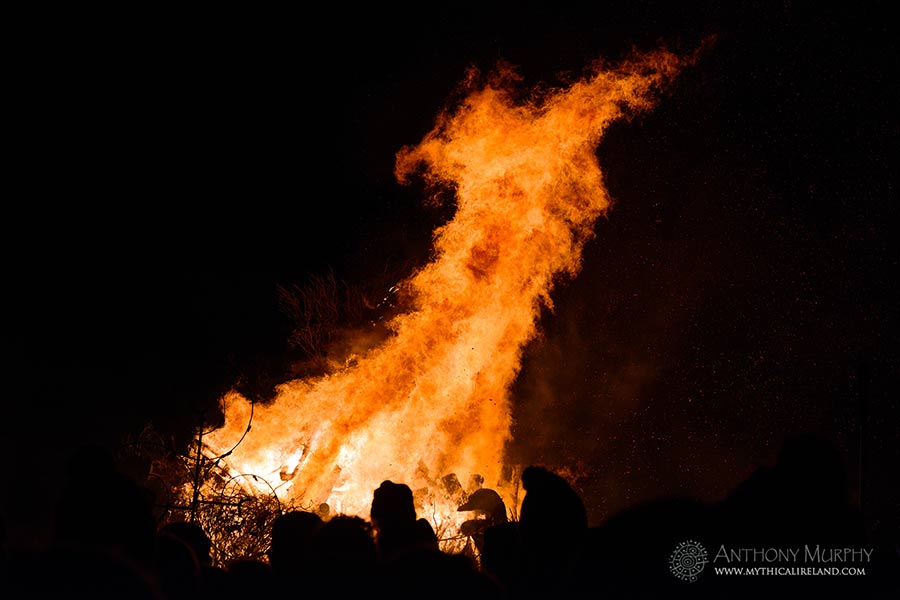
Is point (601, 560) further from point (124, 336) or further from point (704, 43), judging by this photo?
point (124, 336)

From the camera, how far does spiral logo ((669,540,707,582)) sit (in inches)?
132

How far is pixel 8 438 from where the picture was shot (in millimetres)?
11531

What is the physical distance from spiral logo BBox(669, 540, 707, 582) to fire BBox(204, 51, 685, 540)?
6351 millimetres

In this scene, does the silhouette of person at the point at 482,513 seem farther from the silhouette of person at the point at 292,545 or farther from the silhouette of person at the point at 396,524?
the silhouette of person at the point at 292,545

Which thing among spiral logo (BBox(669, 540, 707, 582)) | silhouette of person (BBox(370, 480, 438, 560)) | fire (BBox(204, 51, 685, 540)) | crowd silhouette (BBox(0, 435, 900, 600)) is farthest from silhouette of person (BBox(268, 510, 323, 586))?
fire (BBox(204, 51, 685, 540))

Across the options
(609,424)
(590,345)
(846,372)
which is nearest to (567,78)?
(590,345)

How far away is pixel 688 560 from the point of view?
3.44m

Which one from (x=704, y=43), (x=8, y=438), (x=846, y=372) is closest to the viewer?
(x=704, y=43)

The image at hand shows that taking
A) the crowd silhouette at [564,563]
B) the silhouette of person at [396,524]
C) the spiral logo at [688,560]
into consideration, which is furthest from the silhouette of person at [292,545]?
the spiral logo at [688,560]

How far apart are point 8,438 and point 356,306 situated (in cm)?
560

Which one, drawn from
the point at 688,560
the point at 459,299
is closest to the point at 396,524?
the point at 688,560

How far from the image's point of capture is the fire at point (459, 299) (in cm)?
991

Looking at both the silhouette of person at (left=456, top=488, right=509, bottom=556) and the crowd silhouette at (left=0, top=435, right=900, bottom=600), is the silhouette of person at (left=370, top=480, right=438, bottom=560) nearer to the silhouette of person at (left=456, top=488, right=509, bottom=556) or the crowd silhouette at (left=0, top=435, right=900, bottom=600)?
the crowd silhouette at (left=0, top=435, right=900, bottom=600)

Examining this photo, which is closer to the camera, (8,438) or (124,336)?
(8,438)
